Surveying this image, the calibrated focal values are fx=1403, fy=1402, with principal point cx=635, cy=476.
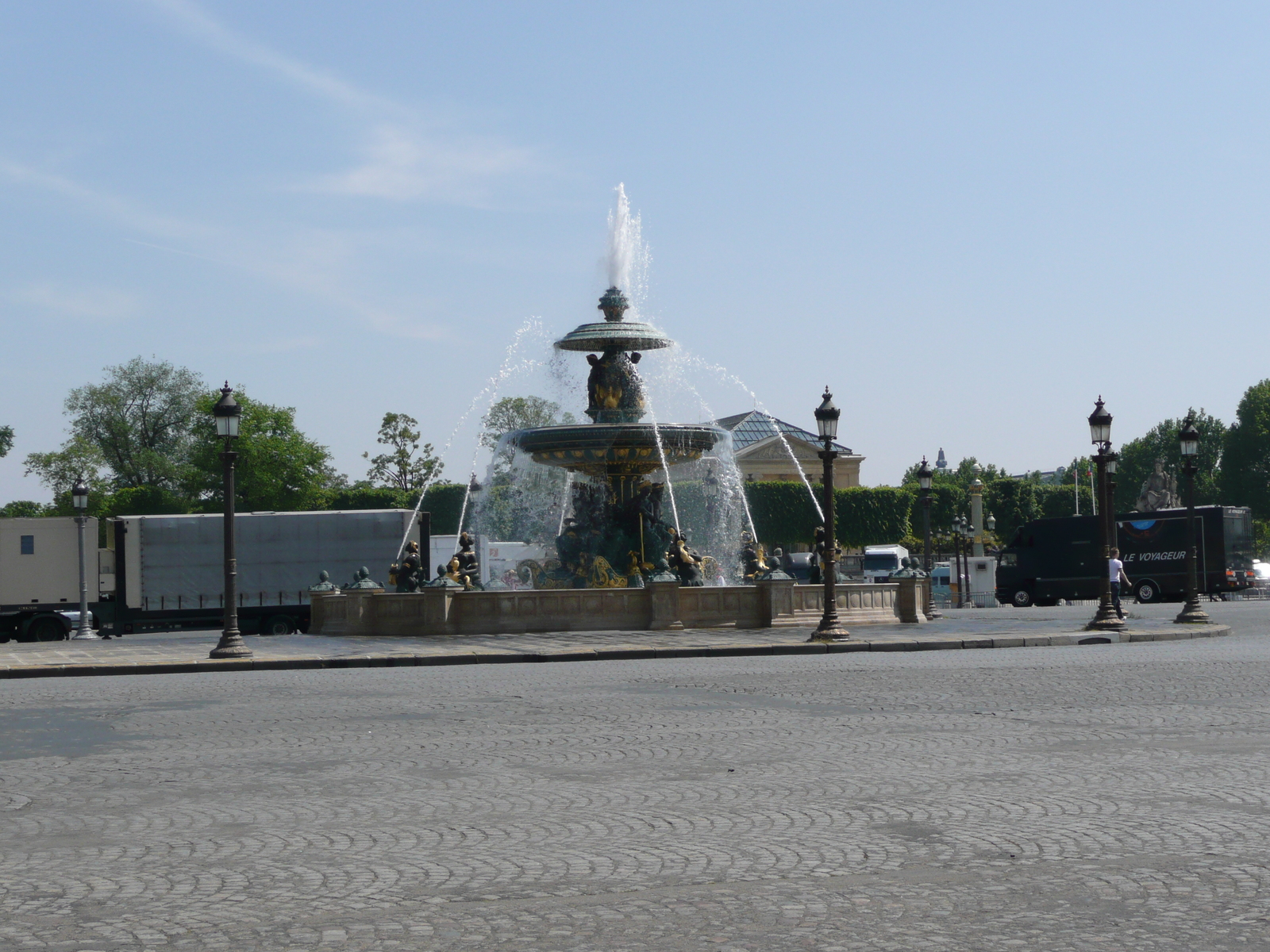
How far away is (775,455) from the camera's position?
104 meters

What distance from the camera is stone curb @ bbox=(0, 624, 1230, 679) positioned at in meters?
20.6

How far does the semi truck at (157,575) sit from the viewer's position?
3500cm

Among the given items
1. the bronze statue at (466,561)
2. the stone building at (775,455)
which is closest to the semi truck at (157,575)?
the bronze statue at (466,561)

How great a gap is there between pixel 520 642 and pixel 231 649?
4696 mm

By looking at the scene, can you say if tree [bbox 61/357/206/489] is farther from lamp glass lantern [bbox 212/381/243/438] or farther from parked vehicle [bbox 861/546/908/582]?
lamp glass lantern [bbox 212/381/243/438]

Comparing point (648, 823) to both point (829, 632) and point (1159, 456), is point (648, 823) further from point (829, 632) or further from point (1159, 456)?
point (1159, 456)

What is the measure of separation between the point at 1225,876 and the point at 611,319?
27.6 meters

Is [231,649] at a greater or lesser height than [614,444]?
lesser

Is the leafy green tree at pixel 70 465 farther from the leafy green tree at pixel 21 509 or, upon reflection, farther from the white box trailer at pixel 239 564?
the white box trailer at pixel 239 564

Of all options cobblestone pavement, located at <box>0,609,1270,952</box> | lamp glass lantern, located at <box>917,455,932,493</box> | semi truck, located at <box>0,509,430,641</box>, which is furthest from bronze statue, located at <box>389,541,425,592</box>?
lamp glass lantern, located at <box>917,455,932,493</box>

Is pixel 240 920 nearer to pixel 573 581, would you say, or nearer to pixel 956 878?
pixel 956 878

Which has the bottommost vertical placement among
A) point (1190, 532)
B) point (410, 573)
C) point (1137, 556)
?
point (1137, 556)

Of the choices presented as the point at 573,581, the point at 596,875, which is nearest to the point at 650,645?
the point at 573,581

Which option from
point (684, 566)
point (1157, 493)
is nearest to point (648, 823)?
point (684, 566)
